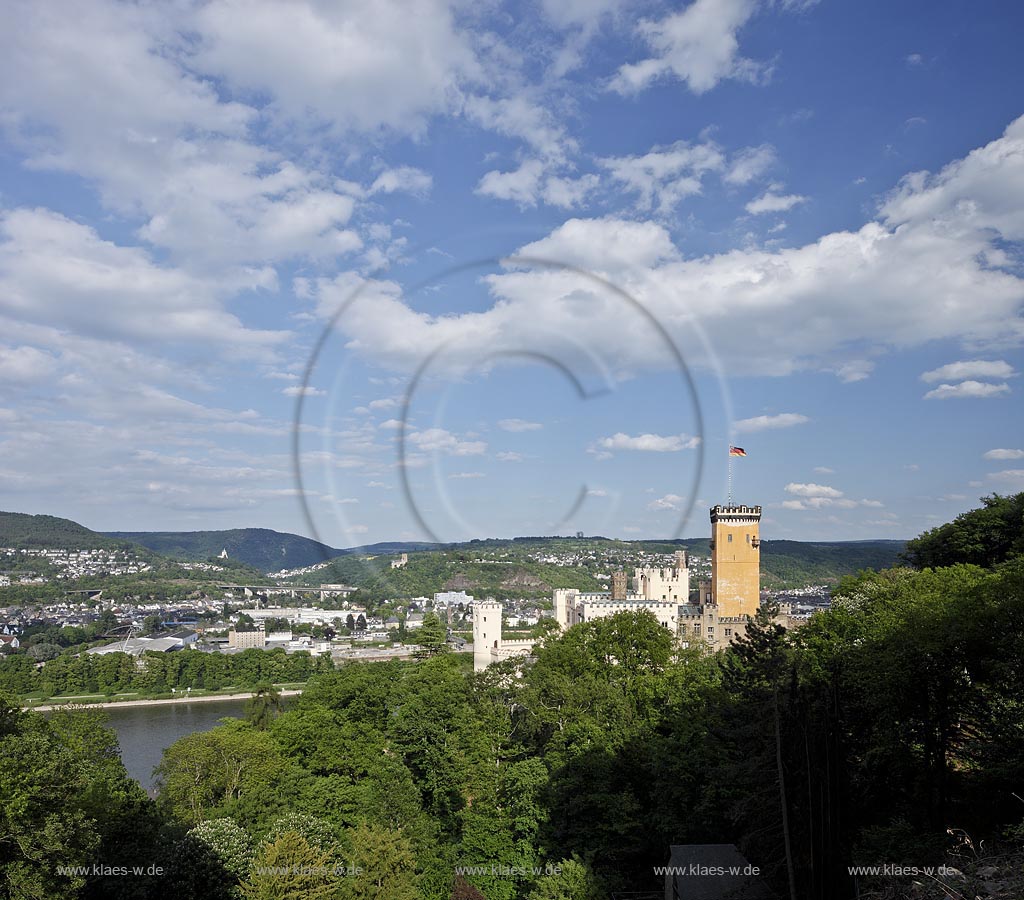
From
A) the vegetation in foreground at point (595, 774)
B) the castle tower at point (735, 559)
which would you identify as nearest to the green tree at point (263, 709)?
the vegetation in foreground at point (595, 774)

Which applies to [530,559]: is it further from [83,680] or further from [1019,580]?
[1019,580]

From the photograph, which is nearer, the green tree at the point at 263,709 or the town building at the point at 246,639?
the green tree at the point at 263,709

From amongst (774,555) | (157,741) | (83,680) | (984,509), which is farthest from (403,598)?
(984,509)

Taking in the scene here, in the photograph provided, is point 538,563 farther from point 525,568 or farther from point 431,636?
point 431,636

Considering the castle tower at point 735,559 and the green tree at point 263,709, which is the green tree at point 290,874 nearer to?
the green tree at point 263,709

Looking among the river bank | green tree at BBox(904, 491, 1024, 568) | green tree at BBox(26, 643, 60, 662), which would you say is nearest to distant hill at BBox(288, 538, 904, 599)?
the river bank
